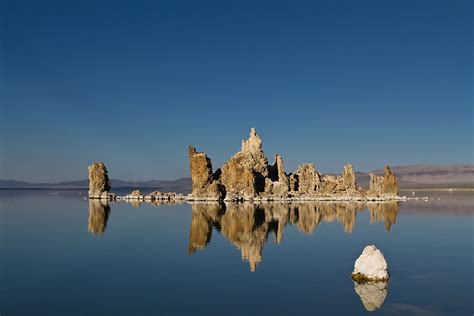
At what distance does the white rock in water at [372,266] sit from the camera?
27.1 m

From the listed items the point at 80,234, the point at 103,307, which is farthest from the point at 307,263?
the point at 80,234

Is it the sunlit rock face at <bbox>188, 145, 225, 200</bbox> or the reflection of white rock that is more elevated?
the sunlit rock face at <bbox>188, 145, 225, 200</bbox>

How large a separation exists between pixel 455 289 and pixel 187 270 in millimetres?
16200

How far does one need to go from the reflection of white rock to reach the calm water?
51mm

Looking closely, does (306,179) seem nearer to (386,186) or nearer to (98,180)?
(386,186)

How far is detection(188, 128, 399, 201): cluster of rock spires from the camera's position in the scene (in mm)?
137500

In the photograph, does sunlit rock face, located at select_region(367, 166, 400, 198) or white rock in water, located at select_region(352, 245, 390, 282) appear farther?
sunlit rock face, located at select_region(367, 166, 400, 198)

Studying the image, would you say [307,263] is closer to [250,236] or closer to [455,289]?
[455,289]

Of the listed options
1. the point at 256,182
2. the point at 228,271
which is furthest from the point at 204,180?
the point at 228,271

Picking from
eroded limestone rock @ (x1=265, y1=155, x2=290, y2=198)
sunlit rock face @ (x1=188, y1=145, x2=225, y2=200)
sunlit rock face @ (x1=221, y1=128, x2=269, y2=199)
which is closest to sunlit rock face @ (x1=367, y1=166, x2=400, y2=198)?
eroded limestone rock @ (x1=265, y1=155, x2=290, y2=198)

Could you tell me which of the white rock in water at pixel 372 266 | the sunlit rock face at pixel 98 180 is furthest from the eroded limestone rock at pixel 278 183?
the white rock in water at pixel 372 266

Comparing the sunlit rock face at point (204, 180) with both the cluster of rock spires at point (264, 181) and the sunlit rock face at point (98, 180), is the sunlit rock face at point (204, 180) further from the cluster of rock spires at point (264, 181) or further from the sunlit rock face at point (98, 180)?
the sunlit rock face at point (98, 180)

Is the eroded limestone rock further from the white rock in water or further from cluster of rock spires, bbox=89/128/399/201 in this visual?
the white rock in water

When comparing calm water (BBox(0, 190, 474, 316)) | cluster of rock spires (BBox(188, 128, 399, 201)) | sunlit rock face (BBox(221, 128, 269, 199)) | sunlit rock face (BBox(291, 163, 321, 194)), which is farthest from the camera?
sunlit rock face (BBox(291, 163, 321, 194))
